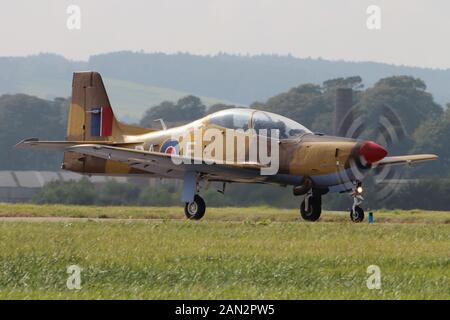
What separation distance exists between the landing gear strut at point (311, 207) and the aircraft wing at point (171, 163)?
1312 millimetres

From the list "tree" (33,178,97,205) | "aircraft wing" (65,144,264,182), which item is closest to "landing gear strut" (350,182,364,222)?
"aircraft wing" (65,144,264,182)

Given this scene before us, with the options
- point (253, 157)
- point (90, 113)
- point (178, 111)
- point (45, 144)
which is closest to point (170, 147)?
point (253, 157)

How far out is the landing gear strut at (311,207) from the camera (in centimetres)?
2909

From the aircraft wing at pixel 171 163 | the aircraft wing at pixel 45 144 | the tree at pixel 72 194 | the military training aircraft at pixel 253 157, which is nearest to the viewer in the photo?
the military training aircraft at pixel 253 157

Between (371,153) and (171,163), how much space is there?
17.8 ft

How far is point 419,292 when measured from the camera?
14.1 m

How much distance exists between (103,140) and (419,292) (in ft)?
66.4

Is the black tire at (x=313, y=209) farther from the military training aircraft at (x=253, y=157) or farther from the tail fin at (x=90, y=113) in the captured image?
the tail fin at (x=90, y=113)

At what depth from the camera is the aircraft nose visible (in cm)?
2727

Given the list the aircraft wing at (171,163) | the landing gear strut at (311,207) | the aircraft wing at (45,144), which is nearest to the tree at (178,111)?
the aircraft wing at (45,144)

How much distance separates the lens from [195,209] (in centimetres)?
2941

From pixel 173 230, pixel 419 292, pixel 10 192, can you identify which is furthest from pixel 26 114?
pixel 419 292

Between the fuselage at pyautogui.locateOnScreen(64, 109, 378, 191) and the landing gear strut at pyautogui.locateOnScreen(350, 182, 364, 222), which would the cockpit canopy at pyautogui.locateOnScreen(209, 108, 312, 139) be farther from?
the landing gear strut at pyautogui.locateOnScreen(350, 182, 364, 222)
